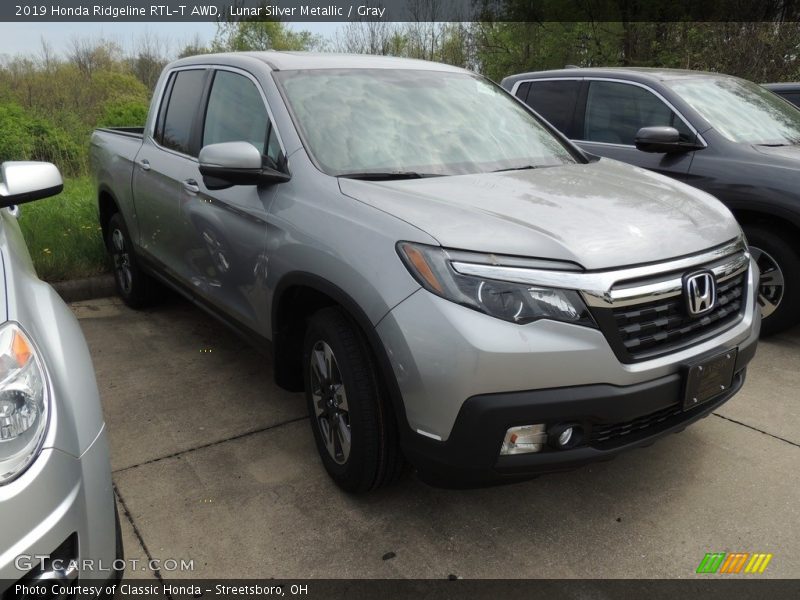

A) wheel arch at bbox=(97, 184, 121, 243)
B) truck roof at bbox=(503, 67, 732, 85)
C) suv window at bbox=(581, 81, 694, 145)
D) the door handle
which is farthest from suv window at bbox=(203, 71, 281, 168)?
truck roof at bbox=(503, 67, 732, 85)

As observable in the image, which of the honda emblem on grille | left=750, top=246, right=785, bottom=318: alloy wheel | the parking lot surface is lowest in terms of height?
the parking lot surface

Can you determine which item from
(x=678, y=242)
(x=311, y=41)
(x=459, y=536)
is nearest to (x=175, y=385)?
(x=459, y=536)

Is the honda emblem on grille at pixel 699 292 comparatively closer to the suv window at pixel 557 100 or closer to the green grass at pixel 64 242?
the suv window at pixel 557 100

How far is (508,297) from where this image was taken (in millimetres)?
2049

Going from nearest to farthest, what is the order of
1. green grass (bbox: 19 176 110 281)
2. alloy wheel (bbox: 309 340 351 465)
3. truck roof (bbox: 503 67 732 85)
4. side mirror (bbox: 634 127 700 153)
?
alloy wheel (bbox: 309 340 351 465) → side mirror (bbox: 634 127 700 153) → truck roof (bbox: 503 67 732 85) → green grass (bbox: 19 176 110 281)

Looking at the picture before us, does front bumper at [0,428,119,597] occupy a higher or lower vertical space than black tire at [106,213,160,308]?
higher

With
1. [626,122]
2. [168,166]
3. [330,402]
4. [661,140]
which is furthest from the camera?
[626,122]

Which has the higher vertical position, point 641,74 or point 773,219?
point 641,74

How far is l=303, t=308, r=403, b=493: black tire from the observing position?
2332mm

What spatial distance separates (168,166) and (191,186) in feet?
1.49

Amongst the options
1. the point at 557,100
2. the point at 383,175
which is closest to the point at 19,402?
the point at 383,175

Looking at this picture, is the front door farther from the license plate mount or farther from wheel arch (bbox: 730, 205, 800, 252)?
wheel arch (bbox: 730, 205, 800, 252)

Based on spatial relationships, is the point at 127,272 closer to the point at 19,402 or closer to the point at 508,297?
the point at 19,402

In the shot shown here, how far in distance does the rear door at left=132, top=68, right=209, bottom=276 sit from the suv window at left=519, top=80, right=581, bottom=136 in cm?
292
